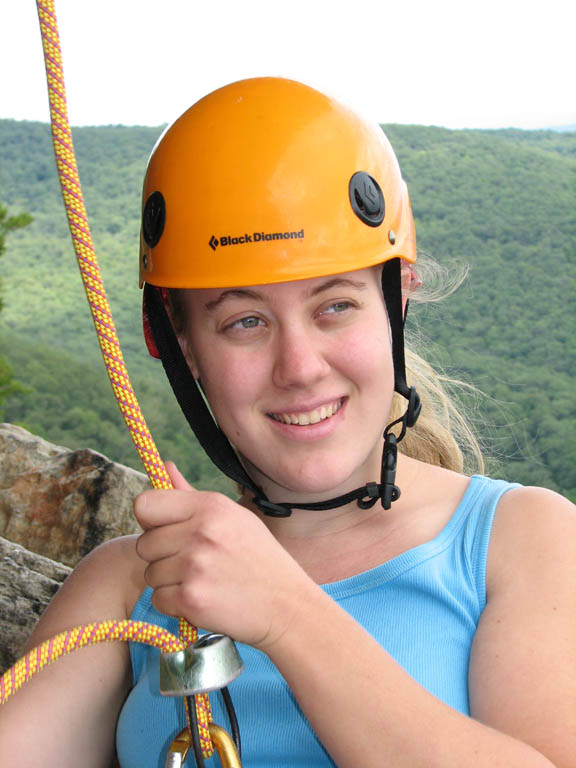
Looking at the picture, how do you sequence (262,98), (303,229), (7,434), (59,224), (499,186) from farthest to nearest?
(59,224), (499,186), (7,434), (262,98), (303,229)

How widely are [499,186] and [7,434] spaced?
2425 centimetres

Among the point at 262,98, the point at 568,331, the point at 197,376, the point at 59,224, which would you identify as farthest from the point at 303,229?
the point at 59,224

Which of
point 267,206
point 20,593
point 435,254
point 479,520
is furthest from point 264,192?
point 435,254

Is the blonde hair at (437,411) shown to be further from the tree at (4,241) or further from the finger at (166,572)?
the tree at (4,241)

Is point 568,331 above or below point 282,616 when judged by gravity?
below

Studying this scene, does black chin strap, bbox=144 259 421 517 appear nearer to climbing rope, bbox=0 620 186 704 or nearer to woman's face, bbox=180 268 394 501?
woman's face, bbox=180 268 394 501

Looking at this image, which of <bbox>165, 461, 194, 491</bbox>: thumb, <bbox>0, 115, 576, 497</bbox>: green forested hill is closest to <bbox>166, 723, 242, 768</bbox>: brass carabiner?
<bbox>165, 461, 194, 491</bbox>: thumb

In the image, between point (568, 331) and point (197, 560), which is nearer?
point (197, 560)

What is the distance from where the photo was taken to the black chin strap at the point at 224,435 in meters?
1.77

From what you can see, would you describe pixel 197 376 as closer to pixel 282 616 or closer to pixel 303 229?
pixel 303 229

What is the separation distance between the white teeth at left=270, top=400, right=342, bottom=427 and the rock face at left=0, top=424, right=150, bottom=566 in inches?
74.0

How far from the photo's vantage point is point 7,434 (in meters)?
4.05

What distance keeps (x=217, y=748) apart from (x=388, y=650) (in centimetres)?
42

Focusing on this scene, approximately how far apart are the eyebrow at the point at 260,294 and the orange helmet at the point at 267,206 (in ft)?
0.10
